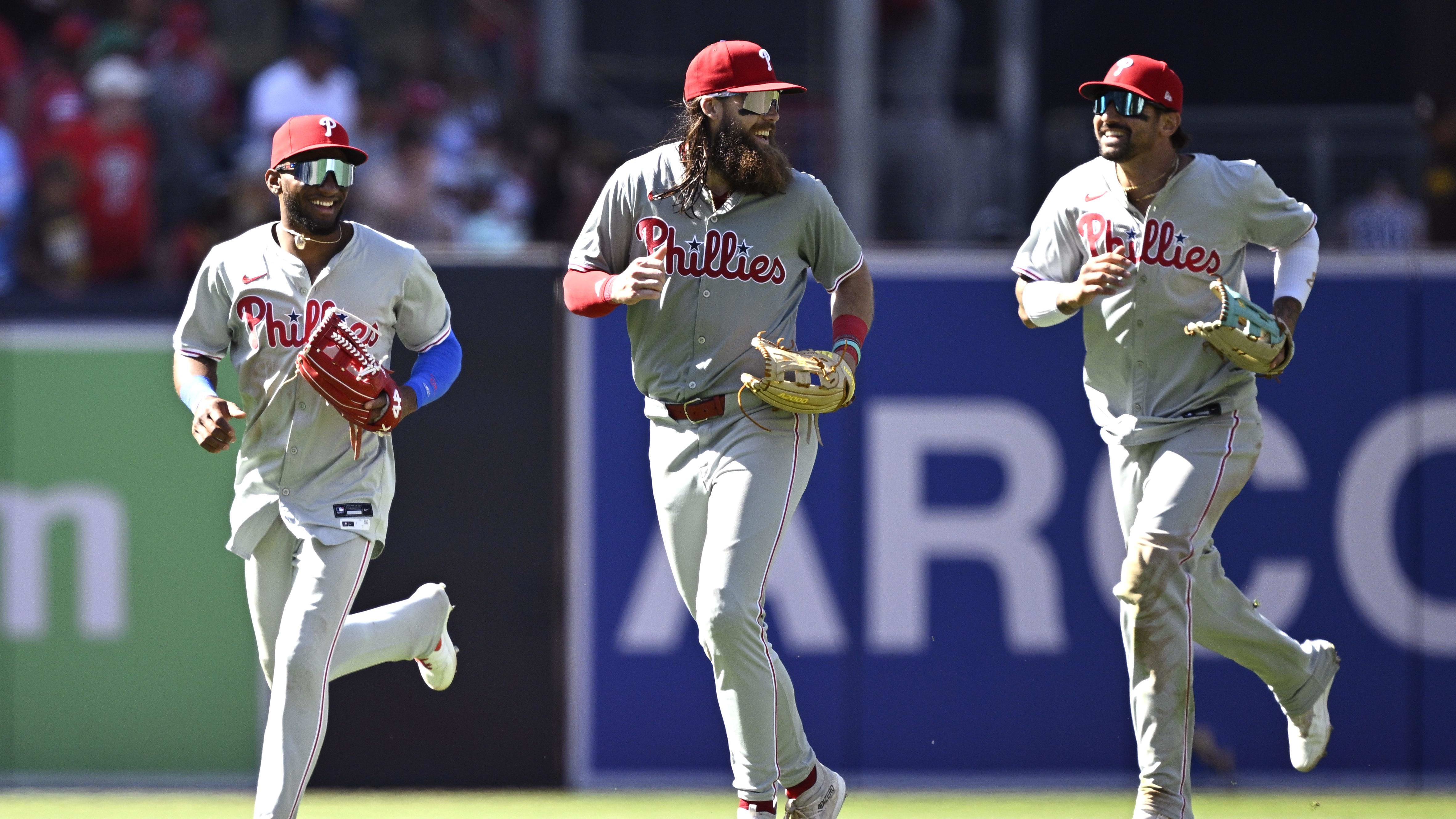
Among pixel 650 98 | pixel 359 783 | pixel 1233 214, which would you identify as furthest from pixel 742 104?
pixel 650 98

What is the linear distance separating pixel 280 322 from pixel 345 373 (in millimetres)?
347

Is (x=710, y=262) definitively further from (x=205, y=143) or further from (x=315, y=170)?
(x=205, y=143)

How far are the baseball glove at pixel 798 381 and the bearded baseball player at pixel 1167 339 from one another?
29.7 inches

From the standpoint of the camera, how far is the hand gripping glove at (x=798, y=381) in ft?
16.8

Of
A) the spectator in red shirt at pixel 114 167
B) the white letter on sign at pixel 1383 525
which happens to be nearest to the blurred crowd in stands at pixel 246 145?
the spectator in red shirt at pixel 114 167

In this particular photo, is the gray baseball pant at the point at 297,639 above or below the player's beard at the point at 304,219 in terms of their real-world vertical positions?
below

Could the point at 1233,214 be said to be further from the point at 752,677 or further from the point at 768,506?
the point at 752,677

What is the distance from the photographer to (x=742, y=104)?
5215 mm

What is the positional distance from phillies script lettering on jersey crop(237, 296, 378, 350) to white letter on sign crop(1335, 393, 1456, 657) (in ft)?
13.0

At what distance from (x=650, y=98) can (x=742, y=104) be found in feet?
21.8

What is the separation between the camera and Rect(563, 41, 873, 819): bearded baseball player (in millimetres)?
5141

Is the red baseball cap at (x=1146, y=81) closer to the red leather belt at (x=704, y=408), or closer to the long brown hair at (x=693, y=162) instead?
the long brown hair at (x=693, y=162)

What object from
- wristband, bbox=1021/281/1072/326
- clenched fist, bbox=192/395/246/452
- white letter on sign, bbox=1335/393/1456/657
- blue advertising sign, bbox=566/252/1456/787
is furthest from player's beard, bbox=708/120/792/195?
white letter on sign, bbox=1335/393/1456/657

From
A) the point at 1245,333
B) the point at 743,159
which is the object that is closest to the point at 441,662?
the point at 743,159
